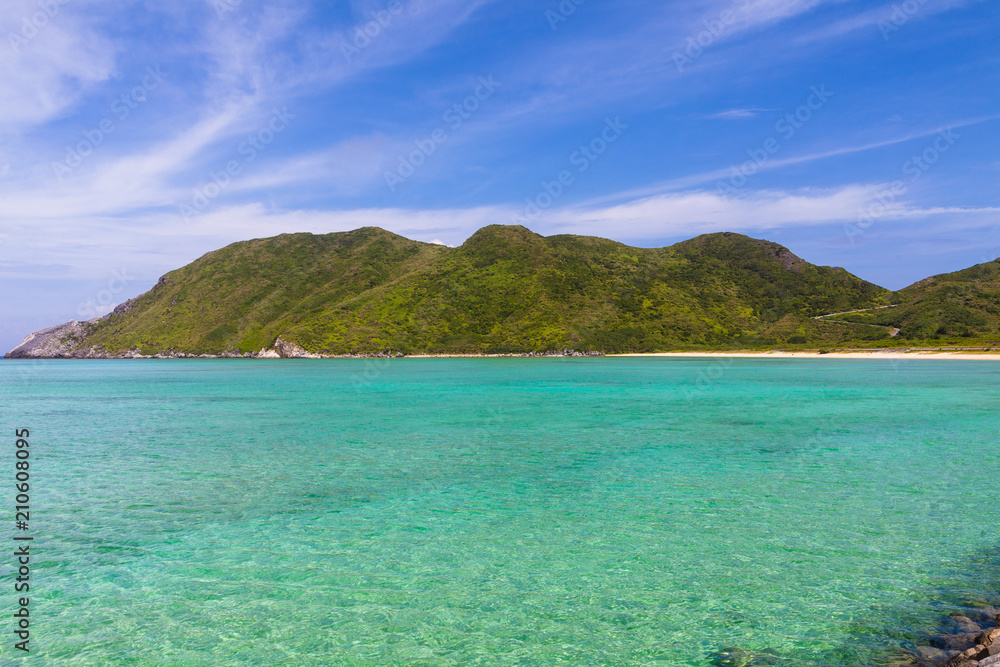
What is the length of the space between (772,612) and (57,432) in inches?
1670

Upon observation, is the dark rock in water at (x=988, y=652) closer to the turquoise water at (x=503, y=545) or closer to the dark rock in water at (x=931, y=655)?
the dark rock in water at (x=931, y=655)

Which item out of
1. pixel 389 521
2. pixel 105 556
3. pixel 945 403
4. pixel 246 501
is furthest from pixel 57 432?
pixel 945 403

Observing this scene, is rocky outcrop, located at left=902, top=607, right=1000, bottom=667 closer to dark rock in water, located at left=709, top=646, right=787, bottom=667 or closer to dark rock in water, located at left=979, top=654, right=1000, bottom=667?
dark rock in water, located at left=979, top=654, right=1000, bottom=667

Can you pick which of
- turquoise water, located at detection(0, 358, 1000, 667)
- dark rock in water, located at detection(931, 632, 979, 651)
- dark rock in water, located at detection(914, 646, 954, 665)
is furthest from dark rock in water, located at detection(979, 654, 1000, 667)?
turquoise water, located at detection(0, 358, 1000, 667)

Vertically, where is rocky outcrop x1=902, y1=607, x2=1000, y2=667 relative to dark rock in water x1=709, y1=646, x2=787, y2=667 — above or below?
above

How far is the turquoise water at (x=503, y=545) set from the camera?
380 inches

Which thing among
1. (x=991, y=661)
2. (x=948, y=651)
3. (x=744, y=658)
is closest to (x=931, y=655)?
(x=948, y=651)

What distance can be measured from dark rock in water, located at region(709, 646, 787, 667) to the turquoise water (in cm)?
18

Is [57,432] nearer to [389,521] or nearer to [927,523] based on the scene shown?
[389,521]

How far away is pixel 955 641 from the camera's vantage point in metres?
9.12

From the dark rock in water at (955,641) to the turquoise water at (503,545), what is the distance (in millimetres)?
326

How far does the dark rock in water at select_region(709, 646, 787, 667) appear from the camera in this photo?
28.9ft

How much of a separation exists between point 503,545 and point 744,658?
266 inches

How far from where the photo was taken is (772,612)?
34.5 ft
